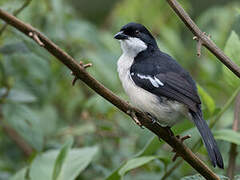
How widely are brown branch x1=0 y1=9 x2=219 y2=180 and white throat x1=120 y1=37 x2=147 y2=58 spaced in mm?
1117

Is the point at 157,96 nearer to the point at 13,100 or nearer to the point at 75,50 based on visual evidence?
the point at 13,100

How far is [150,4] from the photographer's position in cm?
457

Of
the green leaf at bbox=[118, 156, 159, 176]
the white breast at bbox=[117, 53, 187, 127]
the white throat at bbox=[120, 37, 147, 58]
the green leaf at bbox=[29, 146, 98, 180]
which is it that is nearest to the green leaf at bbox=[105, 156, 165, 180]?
the green leaf at bbox=[118, 156, 159, 176]

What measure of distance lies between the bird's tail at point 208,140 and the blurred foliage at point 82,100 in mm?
104

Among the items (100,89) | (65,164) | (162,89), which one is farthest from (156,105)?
(100,89)

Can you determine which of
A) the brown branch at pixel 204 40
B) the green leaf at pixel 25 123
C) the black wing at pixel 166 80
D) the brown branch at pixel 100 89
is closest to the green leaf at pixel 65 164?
the green leaf at pixel 25 123

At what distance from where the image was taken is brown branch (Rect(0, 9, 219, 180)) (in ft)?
6.19

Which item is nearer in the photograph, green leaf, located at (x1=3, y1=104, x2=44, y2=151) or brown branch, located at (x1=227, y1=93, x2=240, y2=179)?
brown branch, located at (x1=227, y1=93, x2=240, y2=179)

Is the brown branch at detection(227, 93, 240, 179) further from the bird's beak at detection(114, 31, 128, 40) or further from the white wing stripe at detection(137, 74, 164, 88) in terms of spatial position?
the bird's beak at detection(114, 31, 128, 40)

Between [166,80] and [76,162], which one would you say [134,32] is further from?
[76,162]

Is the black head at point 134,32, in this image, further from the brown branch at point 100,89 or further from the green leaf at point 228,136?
the brown branch at point 100,89

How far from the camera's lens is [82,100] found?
408 cm

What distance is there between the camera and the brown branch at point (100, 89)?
6.19ft

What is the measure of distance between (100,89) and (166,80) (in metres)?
1.04
